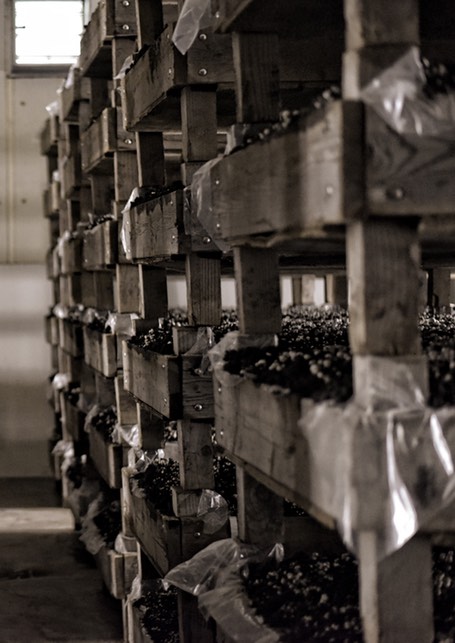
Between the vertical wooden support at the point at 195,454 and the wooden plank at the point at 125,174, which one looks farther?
the wooden plank at the point at 125,174

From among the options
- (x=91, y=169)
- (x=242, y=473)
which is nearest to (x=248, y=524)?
(x=242, y=473)

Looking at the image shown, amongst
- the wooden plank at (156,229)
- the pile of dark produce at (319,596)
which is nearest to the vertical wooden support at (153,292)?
the wooden plank at (156,229)

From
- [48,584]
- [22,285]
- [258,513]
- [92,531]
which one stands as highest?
[22,285]

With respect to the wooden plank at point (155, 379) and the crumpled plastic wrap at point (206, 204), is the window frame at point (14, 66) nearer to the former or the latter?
the wooden plank at point (155, 379)

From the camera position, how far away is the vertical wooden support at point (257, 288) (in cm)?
368

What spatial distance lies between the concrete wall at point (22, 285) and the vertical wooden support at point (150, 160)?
7.11 meters

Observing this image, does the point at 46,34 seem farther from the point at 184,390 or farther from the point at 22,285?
the point at 184,390

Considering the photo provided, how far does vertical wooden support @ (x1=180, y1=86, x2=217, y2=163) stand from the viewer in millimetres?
4344

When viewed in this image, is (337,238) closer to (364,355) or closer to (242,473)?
(364,355)

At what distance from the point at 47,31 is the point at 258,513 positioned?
381 inches

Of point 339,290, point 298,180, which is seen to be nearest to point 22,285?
point 339,290

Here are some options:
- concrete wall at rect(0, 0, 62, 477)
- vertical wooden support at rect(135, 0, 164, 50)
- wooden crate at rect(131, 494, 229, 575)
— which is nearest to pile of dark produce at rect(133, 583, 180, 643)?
wooden crate at rect(131, 494, 229, 575)

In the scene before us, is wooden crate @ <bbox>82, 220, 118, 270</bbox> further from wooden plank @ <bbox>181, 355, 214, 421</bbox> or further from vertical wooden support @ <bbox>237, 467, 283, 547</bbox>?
vertical wooden support @ <bbox>237, 467, 283, 547</bbox>

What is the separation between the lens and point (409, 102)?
253cm
